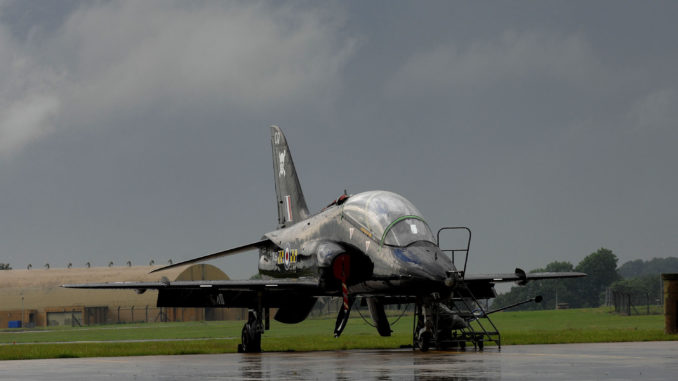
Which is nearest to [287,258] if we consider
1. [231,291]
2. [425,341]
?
[231,291]

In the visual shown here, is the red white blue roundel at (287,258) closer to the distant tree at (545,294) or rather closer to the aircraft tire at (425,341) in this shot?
the aircraft tire at (425,341)

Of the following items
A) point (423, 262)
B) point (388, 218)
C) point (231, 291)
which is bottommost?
point (231, 291)

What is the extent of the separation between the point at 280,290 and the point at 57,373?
33.4 feet

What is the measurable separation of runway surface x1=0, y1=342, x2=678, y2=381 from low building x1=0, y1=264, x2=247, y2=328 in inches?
2891

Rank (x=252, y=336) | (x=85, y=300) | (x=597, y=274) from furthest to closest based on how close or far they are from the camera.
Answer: (x=597, y=274) < (x=85, y=300) < (x=252, y=336)

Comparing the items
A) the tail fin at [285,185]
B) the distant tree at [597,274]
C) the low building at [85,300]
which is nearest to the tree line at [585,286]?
the distant tree at [597,274]

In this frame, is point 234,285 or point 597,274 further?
point 597,274

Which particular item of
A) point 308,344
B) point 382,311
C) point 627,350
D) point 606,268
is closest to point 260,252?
point 308,344

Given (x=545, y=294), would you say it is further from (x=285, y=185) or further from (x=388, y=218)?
(x=388, y=218)

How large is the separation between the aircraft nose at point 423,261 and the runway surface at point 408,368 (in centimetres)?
184

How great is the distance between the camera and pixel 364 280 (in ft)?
78.1

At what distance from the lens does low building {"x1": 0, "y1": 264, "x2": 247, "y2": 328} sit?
→ 94.0 metres

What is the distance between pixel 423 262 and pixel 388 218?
78.0 inches

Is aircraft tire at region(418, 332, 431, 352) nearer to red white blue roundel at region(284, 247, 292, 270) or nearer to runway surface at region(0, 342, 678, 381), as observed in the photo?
runway surface at region(0, 342, 678, 381)
